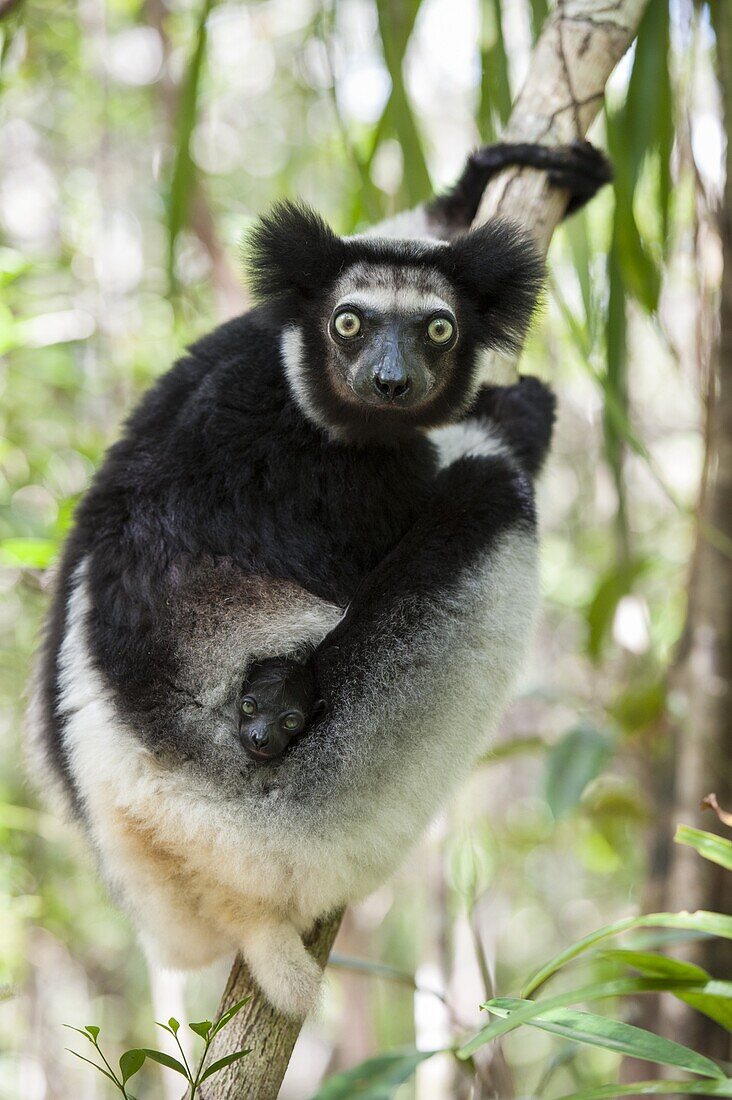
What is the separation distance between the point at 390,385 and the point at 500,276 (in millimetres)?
428

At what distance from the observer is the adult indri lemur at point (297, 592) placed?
2.07m

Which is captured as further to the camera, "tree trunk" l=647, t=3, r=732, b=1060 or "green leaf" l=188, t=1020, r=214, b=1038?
"tree trunk" l=647, t=3, r=732, b=1060

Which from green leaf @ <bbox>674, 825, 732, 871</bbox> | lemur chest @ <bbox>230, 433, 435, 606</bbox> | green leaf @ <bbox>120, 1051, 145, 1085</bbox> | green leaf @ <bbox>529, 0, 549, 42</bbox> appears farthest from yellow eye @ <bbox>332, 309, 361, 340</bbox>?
green leaf @ <bbox>120, 1051, 145, 1085</bbox>

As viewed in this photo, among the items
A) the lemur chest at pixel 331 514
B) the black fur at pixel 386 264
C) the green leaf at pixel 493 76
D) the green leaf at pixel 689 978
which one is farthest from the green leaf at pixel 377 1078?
the green leaf at pixel 493 76

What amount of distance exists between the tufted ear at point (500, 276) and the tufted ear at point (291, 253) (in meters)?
0.31

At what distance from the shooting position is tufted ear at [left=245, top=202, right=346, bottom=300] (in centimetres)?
232

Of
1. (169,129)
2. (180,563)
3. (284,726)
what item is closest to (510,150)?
(180,563)

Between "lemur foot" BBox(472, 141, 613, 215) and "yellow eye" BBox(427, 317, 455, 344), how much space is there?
1.43 feet

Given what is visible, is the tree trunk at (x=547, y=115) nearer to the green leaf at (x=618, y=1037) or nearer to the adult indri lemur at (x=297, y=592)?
the adult indri lemur at (x=297, y=592)

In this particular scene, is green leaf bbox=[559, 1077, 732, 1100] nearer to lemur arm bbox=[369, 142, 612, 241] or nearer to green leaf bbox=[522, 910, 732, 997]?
green leaf bbox=[522, 910, 732, 997]

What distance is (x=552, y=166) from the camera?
2348 millimetres

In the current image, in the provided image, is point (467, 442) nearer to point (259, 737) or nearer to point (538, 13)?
point (259, 737)

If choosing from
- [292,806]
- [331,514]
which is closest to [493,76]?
[331,514]

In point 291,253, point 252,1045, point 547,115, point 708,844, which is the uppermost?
point 547,115
